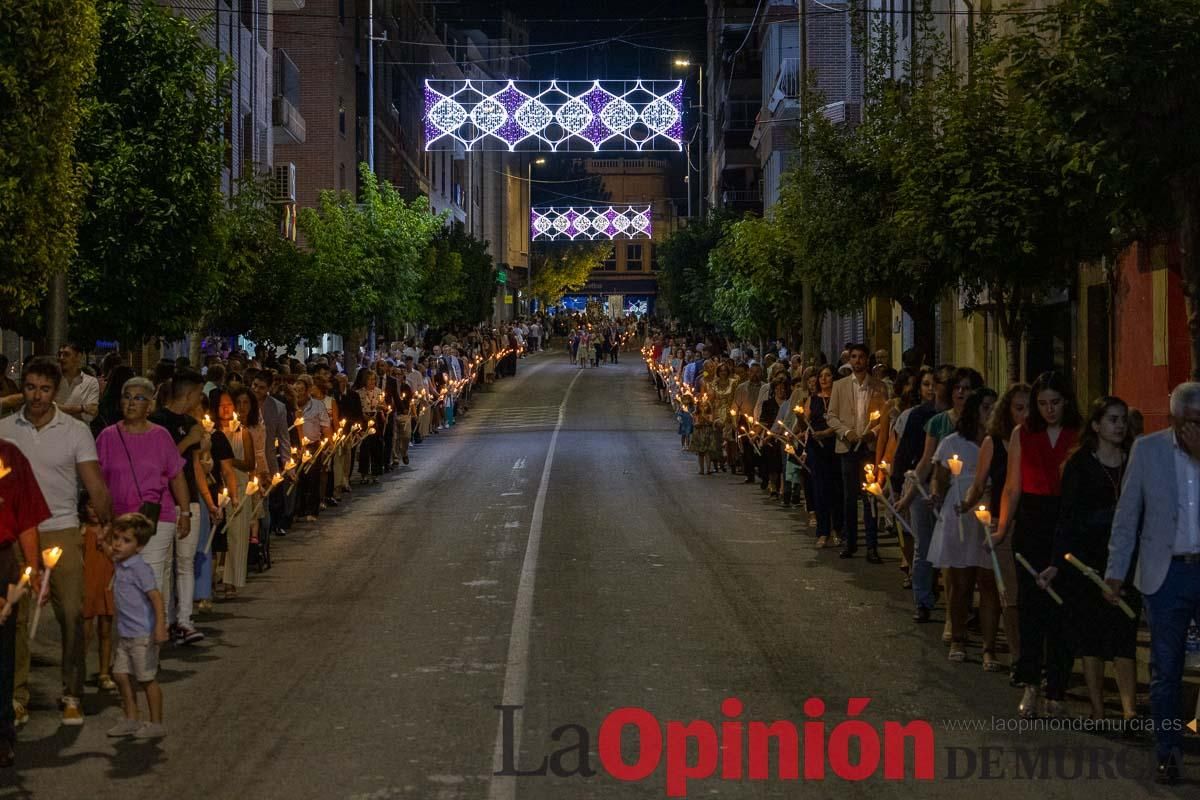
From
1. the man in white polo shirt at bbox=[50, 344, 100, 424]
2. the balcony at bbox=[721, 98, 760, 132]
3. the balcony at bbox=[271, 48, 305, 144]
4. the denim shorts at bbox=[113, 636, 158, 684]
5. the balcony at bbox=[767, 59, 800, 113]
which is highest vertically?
the balcony at bbox=[721, 98, 760, 132]

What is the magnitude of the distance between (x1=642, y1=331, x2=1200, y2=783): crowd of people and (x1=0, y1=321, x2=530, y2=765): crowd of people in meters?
4.73

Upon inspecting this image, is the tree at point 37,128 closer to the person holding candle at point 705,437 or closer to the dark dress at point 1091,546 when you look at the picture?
the dark dress at point 1091,546

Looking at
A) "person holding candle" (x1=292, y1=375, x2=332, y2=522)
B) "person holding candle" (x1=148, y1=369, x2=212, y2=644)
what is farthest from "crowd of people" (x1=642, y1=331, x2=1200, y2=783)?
"person holding candle" (x1=292, y1=375, x2=332, y2=522)

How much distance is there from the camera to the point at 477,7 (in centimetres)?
11156

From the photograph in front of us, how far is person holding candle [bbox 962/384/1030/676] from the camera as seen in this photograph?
10.1 meters

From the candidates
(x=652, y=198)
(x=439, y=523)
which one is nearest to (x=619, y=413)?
(x=439, y=523)

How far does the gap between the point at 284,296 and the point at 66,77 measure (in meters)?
19.2

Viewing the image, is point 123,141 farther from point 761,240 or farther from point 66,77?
point 761,240

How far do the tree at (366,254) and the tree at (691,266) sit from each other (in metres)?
13.1

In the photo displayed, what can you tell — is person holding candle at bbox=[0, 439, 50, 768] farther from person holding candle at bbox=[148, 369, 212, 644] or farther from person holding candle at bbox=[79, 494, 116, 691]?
person holding candle at bbox=[148, 369, 212, 644]

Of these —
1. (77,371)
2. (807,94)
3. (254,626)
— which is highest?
(807,94)

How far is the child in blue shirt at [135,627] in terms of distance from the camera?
28.7ft

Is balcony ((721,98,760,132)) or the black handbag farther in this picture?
balcony ((721,98,760,132))

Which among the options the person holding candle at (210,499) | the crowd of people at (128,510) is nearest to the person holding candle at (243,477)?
the crowd of people at (128,510)
